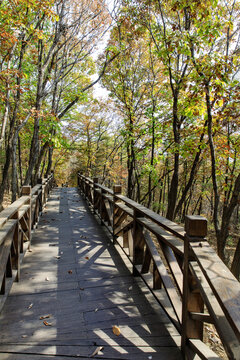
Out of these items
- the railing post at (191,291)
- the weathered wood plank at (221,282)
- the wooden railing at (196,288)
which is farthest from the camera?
the railing post at (191,291)

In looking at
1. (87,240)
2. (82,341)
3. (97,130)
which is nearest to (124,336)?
(82,341)

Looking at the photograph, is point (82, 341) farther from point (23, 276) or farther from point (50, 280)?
point (23, 276)

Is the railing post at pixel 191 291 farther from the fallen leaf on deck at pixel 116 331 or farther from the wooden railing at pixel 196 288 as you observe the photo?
the fallen leaf on deck at pixel 116 331

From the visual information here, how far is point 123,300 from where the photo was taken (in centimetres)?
297

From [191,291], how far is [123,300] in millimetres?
1286

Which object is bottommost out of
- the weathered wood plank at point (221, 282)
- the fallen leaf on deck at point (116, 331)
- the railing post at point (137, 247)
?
the fallen leaf on deck at point (116, 331)

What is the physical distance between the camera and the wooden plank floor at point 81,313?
2.16 metres

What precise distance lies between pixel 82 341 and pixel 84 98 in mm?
8596

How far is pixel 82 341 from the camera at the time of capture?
226 cm

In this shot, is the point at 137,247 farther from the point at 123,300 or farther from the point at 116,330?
the point at 116,330

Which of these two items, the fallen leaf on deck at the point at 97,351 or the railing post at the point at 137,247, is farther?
the railing post at the point at 137,247

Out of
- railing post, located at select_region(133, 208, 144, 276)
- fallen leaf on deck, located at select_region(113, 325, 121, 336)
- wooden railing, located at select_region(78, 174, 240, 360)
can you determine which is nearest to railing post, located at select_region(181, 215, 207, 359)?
wooden railing, located at select_region(78, 174, 240, 360)

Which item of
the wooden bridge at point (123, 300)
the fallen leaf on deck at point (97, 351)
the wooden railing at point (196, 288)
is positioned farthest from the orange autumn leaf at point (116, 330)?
the wooden railing at point (196, 288)

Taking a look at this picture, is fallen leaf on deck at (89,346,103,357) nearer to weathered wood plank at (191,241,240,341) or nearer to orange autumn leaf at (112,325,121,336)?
orange autumn leaf at (112,325,121,336)
